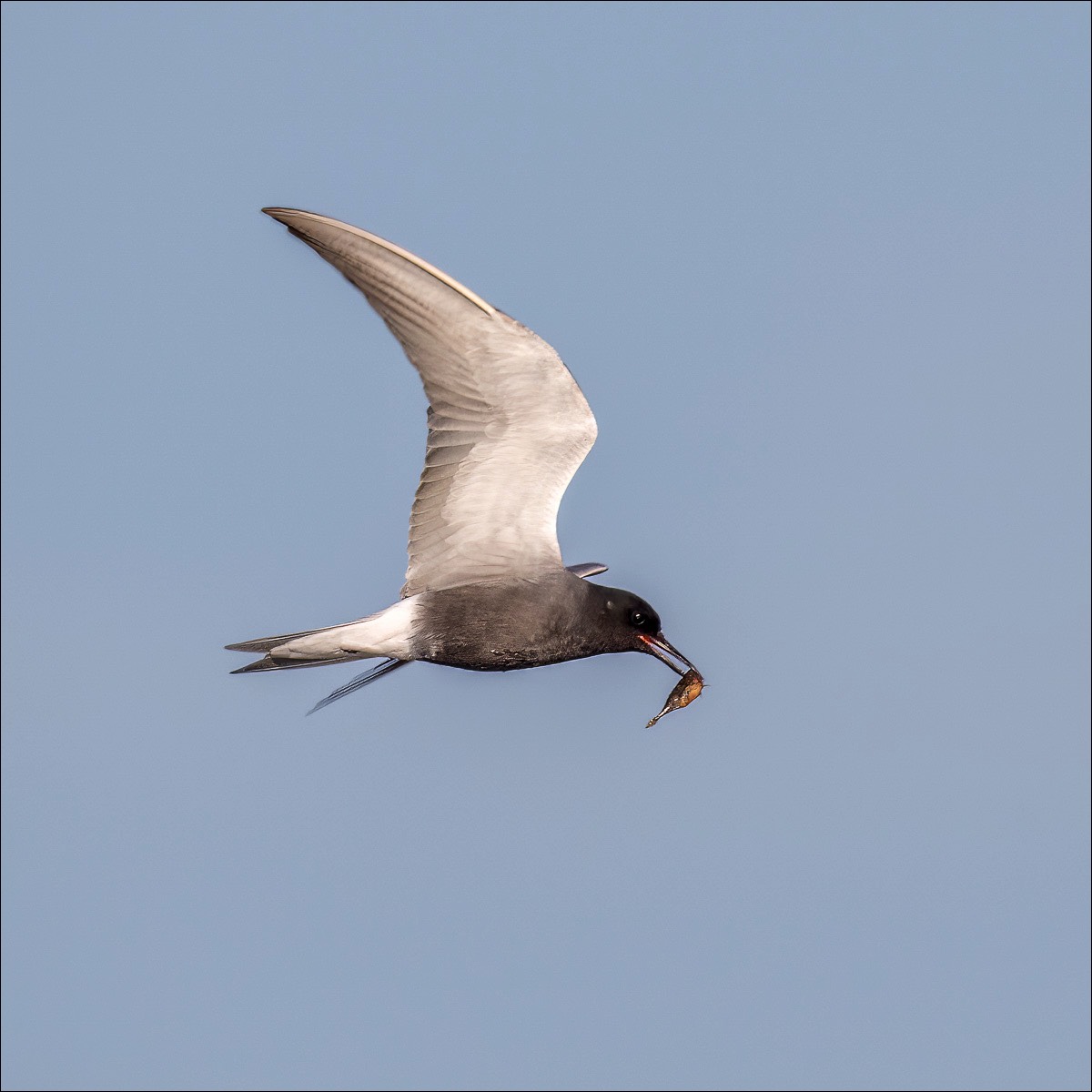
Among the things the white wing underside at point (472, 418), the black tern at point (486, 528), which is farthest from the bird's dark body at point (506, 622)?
the white wing underside at point (472, 418)

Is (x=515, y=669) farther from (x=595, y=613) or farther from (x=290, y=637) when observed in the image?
(x=290, y=637)

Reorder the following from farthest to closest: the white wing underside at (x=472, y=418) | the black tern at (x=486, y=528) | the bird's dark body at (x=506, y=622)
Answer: the bird's dark body at (x=506, y=622)
the black tern at (x=486, y=528)
the white wing underside at (x=472, y=418)

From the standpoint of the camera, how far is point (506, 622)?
45.9 ft

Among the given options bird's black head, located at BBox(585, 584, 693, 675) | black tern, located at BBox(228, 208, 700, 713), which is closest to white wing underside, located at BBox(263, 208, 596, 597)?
black tern, located at BBox(228, 208, 700, 713)

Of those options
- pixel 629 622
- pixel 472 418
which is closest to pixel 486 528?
pixel 472 418

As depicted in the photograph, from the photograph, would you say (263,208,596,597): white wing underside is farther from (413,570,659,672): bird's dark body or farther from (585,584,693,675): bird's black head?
(585,584,693,675): bird's black head

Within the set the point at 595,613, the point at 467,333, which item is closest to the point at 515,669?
the point at 595,613

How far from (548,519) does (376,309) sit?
2.12m

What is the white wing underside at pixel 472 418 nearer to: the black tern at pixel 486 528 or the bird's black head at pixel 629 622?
the black tern at pixel 486 528

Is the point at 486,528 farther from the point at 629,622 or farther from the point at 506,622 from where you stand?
the point at 629,622

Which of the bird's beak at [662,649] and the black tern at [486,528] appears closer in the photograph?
the black tern at [486,528]

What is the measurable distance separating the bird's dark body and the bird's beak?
21.6 inches

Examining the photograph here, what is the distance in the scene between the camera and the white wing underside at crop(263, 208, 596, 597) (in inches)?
496

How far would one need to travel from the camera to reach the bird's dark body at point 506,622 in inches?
551
